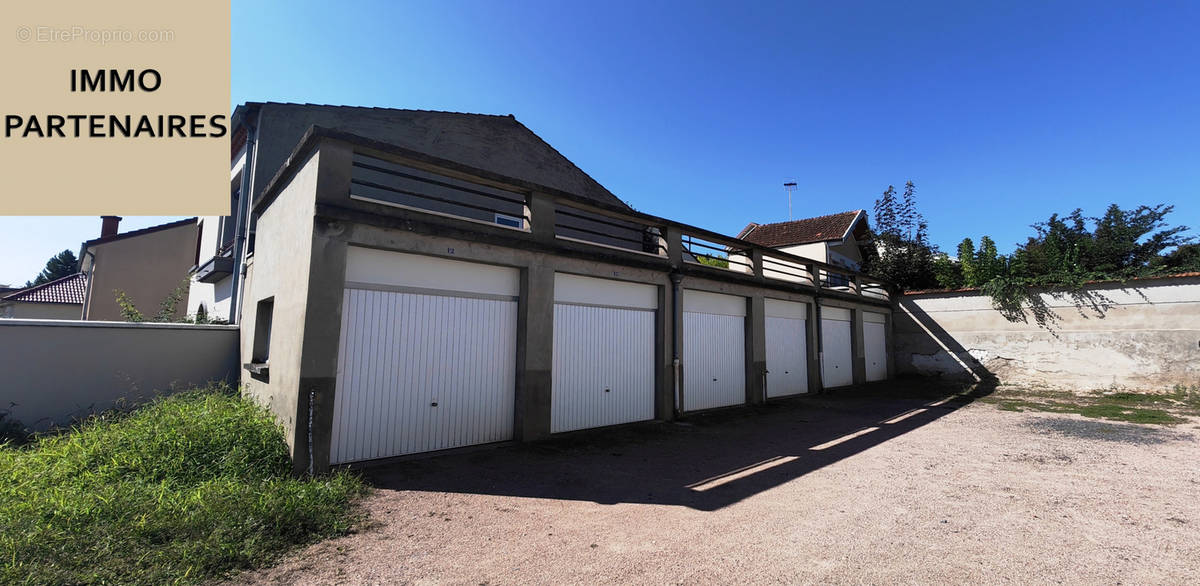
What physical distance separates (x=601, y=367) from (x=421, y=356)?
10.3 ft

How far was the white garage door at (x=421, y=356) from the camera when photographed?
5.88 metres

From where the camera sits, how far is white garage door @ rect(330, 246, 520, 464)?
5879mm

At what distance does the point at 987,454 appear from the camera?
701 centimetres

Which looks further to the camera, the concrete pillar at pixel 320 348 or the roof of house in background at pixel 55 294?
the roof of house in background at pixel 55 294

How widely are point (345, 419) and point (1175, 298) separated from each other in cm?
1887

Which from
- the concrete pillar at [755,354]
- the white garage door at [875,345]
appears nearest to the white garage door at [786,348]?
the concrete pillar at [755,354]

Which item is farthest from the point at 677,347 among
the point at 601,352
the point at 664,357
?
the point at 601,352

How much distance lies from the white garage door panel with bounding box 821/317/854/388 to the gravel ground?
254 inches

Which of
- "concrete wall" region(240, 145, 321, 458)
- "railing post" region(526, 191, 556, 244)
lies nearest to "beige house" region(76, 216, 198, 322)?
"concrete wall" region(240, 145, 321, 458)

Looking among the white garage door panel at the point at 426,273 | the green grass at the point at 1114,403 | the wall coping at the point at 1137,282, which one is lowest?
the green grass at the point at 1114,403

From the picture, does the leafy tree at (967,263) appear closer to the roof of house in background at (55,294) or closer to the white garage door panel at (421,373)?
the white garage door panel at (421,373)

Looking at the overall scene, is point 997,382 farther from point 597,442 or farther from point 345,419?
point 345,419

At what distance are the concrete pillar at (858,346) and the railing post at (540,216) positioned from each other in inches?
470

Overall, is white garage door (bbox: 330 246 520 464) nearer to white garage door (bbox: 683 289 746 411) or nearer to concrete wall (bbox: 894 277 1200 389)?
white garage door (bbox: 683 289 746 411)
